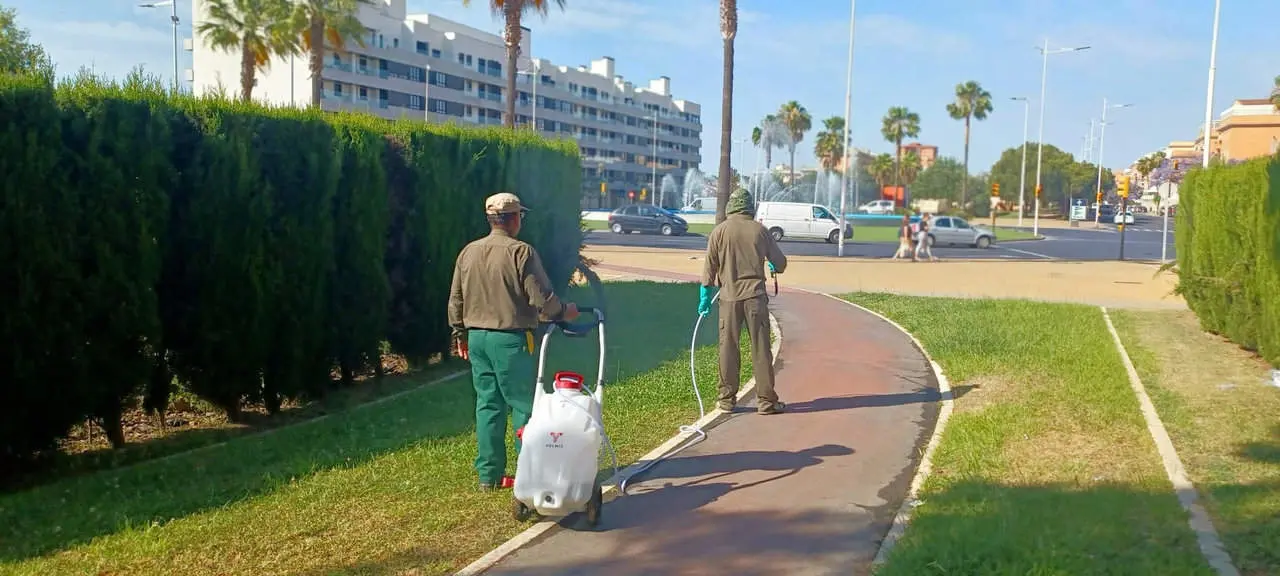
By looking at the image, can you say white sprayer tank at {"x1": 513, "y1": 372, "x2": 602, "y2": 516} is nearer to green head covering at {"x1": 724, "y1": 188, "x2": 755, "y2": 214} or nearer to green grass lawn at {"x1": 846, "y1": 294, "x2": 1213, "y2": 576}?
green grass lawn at {"x1": 846, "y1": 294, "x2": 1213, "y2": 576}

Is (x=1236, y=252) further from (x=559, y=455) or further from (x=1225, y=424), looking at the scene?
(x=559, y=455)

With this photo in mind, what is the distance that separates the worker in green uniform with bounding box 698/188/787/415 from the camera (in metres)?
8.20

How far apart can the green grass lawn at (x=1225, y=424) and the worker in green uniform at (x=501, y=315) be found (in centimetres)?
359

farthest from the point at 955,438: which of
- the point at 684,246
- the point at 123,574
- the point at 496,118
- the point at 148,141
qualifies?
the point at 496,118

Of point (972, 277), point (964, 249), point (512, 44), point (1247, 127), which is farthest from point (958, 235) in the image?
point (1247, 127)

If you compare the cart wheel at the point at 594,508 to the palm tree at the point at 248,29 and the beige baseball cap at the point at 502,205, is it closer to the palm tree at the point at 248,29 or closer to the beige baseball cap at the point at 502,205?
the beige baseball cap at the point at 502,205

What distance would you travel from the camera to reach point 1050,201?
11681 cm

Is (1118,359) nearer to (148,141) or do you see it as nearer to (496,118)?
(148,141)

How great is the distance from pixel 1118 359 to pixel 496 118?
88.0m

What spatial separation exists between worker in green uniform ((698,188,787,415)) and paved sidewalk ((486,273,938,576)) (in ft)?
0.90

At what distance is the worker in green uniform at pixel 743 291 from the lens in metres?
8.20

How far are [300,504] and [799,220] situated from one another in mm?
40972

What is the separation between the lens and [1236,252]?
476 inches

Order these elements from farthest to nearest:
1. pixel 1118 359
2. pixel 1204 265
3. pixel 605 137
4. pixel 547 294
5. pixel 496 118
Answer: pixel 605 137 → pixel 496 118 → pixel 1204 265 → pixel 1118 359 → pixel 547 294
